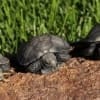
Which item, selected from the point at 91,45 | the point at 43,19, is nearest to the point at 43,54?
the point at 91,45

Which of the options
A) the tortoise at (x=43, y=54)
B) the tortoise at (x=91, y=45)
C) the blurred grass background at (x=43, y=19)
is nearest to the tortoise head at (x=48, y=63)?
the tortoise at (x=43, y=54)

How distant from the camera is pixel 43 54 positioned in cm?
520

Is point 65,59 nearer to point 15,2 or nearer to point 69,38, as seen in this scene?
point 69,38

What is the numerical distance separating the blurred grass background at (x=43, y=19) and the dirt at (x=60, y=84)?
0.72 meters

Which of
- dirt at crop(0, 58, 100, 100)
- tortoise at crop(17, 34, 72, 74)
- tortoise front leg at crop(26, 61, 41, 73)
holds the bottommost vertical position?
dirt at crop(0, 58, 100, 100)

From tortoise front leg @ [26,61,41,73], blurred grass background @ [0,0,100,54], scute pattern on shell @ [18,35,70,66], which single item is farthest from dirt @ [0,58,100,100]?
blurred grass background @ [0,0,100,54]

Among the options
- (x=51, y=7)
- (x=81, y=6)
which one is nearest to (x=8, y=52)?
(x=51, y=7)

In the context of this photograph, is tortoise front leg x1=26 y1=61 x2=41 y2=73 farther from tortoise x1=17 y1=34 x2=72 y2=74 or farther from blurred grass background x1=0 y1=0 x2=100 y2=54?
blurred grass background x1=0 y1=0 x2=100 y2=54

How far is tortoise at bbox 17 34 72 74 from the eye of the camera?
17.1 ft

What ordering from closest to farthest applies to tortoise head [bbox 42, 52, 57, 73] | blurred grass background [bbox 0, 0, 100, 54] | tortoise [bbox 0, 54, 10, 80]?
tortoise head [bbox 42, 52, 57, 73]
tortoise [bbox 0, 54, 10, 80]
blurred grass background [bbox 0, 0, 100, 54]

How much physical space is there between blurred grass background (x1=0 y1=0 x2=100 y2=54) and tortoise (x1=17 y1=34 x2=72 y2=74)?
0.55 m

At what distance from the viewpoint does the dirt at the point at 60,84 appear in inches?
187

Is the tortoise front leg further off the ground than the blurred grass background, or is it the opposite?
the blurred grass background

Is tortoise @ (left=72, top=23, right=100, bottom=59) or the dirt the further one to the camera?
tortoise @ (left=72, top=23, right=100, bottom=59)
